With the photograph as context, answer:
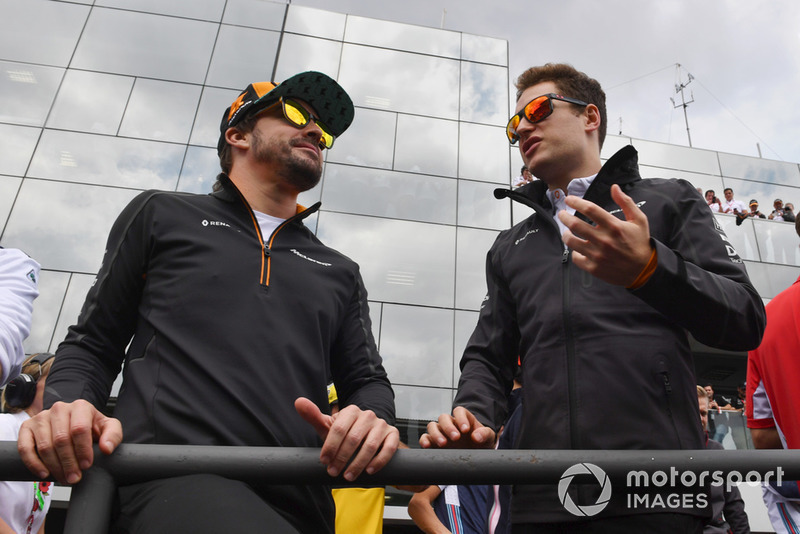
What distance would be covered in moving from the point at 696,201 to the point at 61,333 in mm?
10192

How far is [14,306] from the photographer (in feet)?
6.24

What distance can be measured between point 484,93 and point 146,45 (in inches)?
276

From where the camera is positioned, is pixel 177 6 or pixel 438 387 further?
pixel 177 6

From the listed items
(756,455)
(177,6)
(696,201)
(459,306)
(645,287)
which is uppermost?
(177,6)

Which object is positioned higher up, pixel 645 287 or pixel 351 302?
pixel 351 302

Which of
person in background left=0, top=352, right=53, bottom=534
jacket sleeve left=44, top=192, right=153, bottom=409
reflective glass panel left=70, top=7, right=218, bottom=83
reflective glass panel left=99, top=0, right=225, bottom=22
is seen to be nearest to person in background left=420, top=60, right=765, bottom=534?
jacket sleeve left=44, top=192, right=153, bottom=409

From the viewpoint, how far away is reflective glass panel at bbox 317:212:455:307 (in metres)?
11.0

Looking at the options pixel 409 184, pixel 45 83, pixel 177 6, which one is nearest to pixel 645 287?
pixel 409 184

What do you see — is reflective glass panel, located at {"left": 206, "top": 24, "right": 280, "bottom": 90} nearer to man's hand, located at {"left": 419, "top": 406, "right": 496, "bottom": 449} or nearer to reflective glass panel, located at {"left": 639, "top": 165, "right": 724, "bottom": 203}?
reflective glass panel, located at {"left": 639, "top": 165, "right": 724, "bottom": 203}

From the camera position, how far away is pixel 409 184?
39.5 feet

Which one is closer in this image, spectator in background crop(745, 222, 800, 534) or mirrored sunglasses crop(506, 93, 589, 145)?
mirrored sunglasses crop(506, 93, 589, 145)

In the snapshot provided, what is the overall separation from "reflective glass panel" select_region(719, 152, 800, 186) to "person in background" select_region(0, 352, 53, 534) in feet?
58.8

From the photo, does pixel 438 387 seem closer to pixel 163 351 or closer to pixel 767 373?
pixel 767 373

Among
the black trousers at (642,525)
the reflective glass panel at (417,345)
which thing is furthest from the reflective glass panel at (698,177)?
the black trousers at (642,525)
